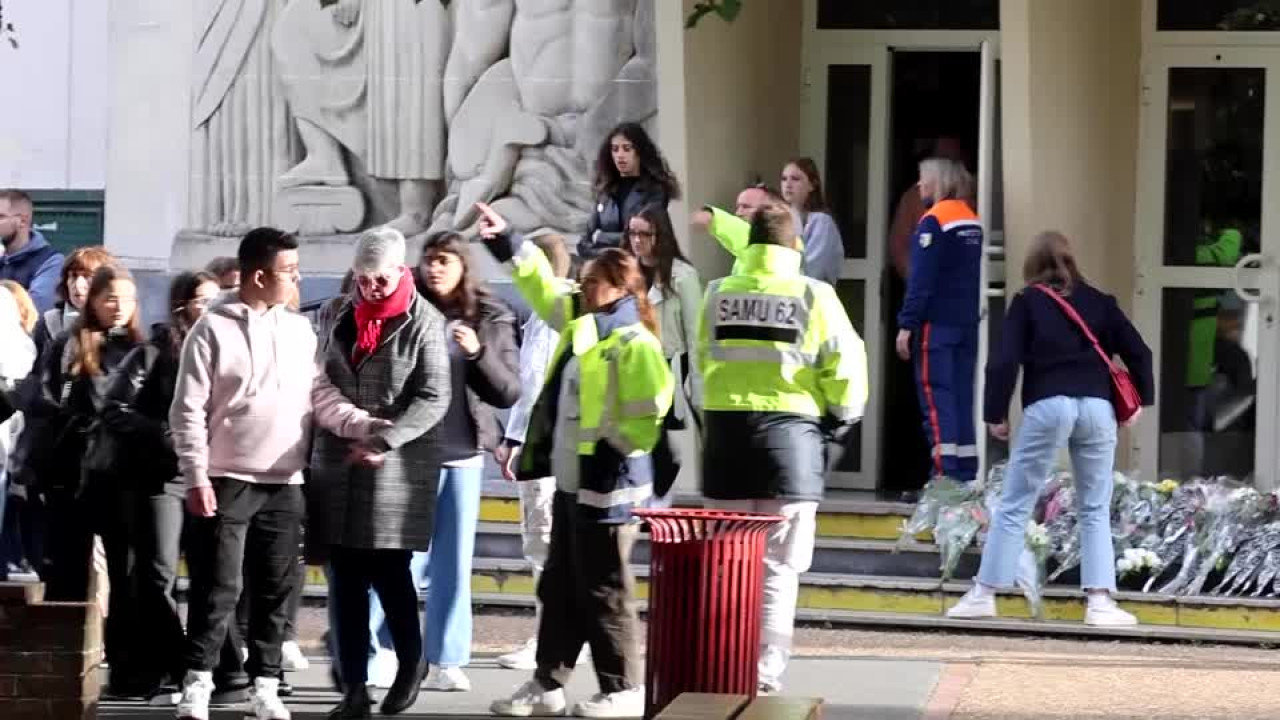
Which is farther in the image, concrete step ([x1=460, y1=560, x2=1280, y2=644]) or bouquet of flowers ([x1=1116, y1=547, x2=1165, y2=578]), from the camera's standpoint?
bouquet of flowers ([x1=1116, y1=547, x2=1165, y2=578])

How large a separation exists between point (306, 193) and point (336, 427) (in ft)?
17.6

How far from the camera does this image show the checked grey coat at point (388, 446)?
9.75 meters

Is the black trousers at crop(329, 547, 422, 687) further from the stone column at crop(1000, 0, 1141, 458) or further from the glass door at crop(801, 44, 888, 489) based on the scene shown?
the glass door at crop(801, 44, 888, 489)

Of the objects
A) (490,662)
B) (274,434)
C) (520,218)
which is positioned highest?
(520,218)

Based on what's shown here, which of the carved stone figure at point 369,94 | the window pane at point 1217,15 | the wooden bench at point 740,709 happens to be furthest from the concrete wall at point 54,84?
the wooden bench at point 740,709

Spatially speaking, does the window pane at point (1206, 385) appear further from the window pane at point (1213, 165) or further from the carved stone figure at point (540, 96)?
the carved stone figure at point (540, 96)

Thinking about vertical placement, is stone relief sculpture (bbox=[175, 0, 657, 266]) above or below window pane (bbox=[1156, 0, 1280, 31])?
below

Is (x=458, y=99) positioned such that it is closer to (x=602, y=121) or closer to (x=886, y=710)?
(x=602, y=121)

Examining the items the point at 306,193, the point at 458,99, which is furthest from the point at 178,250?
the point at 458,99

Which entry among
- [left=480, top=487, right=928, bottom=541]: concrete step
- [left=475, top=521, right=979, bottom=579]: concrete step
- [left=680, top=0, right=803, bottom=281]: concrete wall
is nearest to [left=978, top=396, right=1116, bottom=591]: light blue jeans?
[left=475, top=521, right=979, bottom=579]: concrete step

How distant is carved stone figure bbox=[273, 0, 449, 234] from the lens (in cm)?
1479

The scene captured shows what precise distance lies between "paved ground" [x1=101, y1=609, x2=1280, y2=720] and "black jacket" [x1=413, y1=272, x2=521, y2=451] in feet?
3.44

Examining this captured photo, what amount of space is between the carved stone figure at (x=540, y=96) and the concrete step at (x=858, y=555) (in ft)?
5.61

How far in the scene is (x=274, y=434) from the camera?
9797 mm
